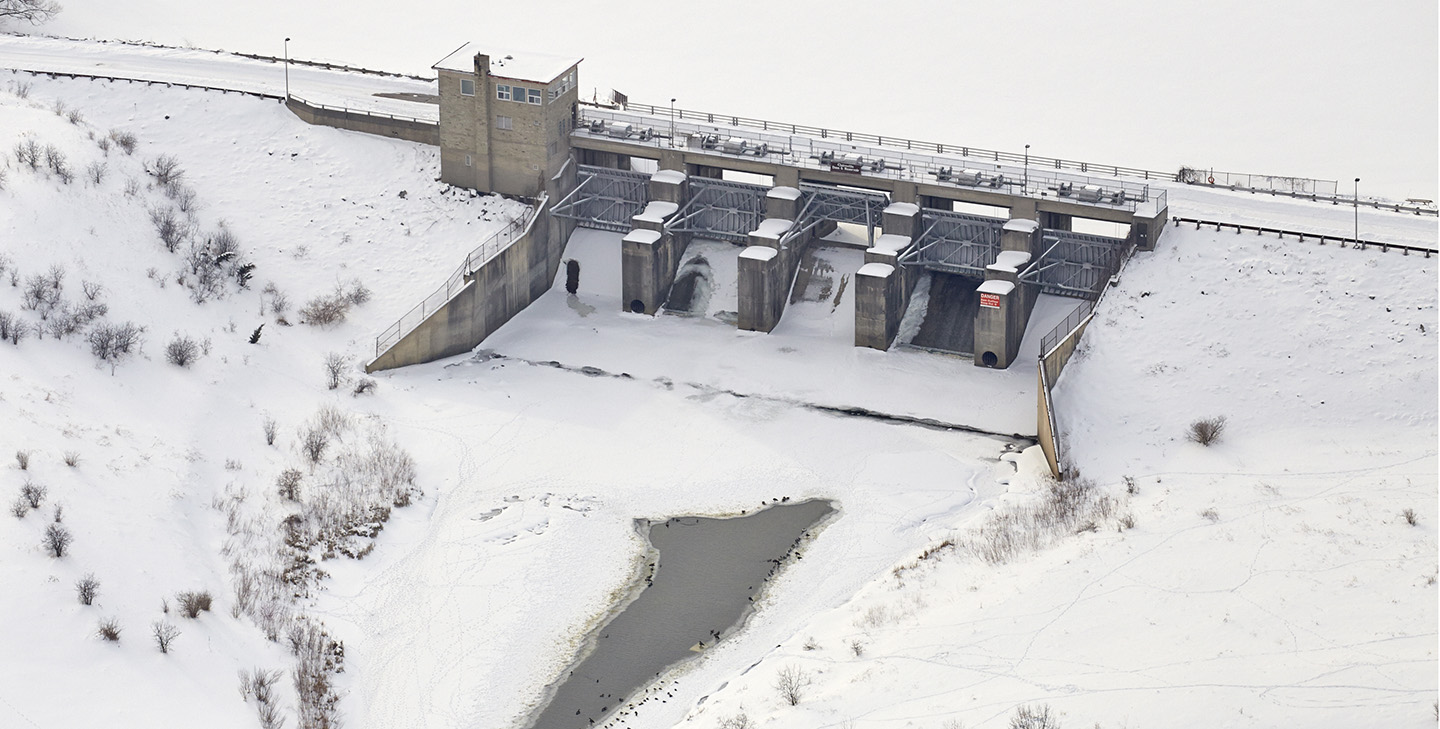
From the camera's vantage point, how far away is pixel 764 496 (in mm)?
59594

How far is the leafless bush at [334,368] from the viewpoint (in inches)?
2532

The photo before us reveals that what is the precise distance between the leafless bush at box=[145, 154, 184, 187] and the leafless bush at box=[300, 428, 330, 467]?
15.3m

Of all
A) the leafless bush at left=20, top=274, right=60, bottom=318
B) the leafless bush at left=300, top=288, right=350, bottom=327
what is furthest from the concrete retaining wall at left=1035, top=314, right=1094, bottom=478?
the leafless bush at left=20, top=274, right=60, bottom=318

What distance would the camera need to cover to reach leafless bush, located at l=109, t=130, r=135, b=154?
7138cm

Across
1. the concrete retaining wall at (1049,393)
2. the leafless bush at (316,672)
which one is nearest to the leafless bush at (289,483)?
the leafless bush at (316,672)

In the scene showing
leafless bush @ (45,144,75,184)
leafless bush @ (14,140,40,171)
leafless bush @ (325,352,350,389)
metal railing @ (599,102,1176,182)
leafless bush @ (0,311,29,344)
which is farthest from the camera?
metal railing @ (599,102,1176,182)

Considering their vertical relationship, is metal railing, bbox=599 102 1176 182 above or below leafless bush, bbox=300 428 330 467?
above

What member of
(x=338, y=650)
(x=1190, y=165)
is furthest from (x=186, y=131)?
(x=1190, y=165)

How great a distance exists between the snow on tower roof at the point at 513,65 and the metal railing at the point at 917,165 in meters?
2.89

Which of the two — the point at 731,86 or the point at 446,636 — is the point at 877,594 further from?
the point at 731,86

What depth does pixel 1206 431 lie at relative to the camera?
2322 inches

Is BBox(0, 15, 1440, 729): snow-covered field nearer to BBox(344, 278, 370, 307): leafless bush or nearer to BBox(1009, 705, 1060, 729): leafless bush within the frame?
BBox(1009, 705, 1060, 729): leafless bush

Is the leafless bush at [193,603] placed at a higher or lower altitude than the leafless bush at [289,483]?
lower

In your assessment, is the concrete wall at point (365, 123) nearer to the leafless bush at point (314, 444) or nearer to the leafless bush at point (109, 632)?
the leafless bush at point (314, 444)
